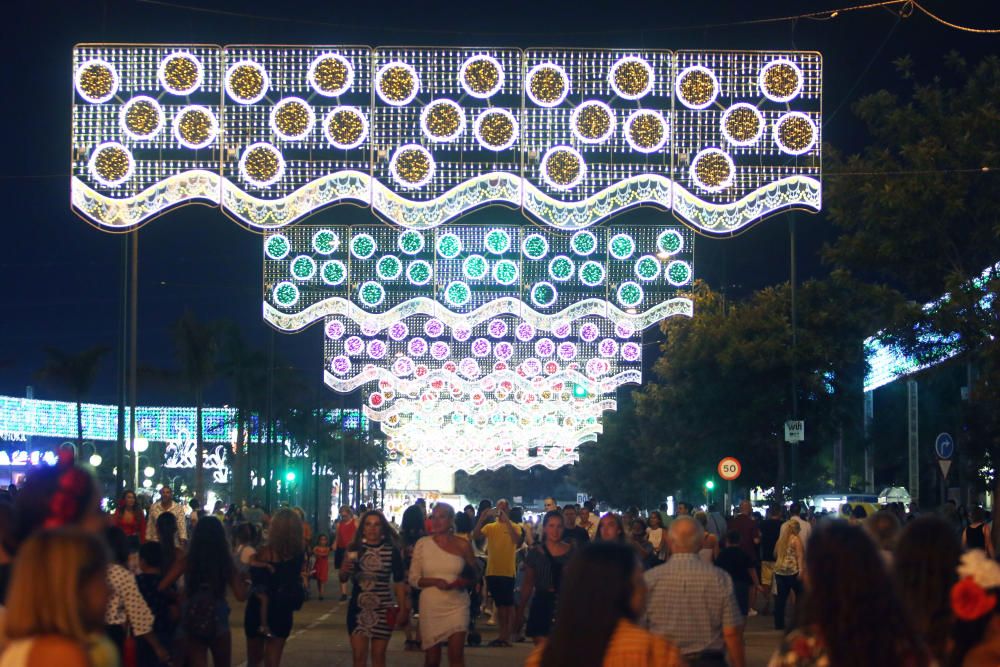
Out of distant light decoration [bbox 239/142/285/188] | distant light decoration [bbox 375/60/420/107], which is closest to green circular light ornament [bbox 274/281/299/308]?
distant light decoration [bbox 239/142/285/188]

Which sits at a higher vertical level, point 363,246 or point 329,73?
point 329,73

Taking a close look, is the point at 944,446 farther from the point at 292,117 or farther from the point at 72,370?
the point at 72,370

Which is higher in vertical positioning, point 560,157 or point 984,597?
point 560,157

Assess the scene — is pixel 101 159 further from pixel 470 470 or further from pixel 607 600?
pixel 470 470

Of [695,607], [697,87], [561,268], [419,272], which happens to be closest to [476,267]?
[419,272]

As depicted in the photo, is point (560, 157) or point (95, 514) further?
point (560, 157)

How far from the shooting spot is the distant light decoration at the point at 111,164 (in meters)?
18.4

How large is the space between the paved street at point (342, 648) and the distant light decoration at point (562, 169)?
593 cm

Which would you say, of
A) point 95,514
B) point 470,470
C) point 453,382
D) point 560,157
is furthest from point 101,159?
point 470,470

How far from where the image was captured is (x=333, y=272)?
2752cm

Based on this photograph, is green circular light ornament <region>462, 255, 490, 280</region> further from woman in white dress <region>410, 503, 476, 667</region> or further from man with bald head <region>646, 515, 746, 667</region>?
man with bald head <region>646, 515, 746, 667</region>

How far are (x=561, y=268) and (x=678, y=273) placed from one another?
220cm

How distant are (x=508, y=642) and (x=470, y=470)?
49223 millimetres

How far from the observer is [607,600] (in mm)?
5965
